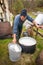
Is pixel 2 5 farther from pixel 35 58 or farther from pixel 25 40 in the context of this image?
pixel 35 58

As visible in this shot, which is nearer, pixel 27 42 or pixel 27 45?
pixel 27 45

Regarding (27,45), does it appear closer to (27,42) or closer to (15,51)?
(27,42)

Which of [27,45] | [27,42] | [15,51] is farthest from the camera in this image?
[27,42]

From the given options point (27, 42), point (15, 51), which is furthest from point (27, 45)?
point (15, 51)

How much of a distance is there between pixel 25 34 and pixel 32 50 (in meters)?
0.88

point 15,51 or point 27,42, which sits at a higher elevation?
point 27,42

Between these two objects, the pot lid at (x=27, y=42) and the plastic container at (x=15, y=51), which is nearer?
the plastic container at (x=15, y=51)

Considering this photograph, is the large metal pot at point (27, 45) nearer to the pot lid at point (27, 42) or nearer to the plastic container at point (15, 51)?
the pot lid at point (27, 42)

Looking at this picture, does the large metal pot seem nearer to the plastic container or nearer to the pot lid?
the pot lid

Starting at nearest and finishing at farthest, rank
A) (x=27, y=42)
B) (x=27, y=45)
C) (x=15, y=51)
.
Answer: (x=15, y=51) → (x=27, y=45) → (x=27, y=42)

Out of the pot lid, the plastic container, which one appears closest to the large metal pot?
the pot lid

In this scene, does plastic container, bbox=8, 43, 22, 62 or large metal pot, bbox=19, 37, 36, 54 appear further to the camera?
large metal pot, bbox=19, 37, 36, 54

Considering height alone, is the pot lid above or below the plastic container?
above

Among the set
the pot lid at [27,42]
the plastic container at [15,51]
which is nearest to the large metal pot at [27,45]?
the pot lid at [27,42]
